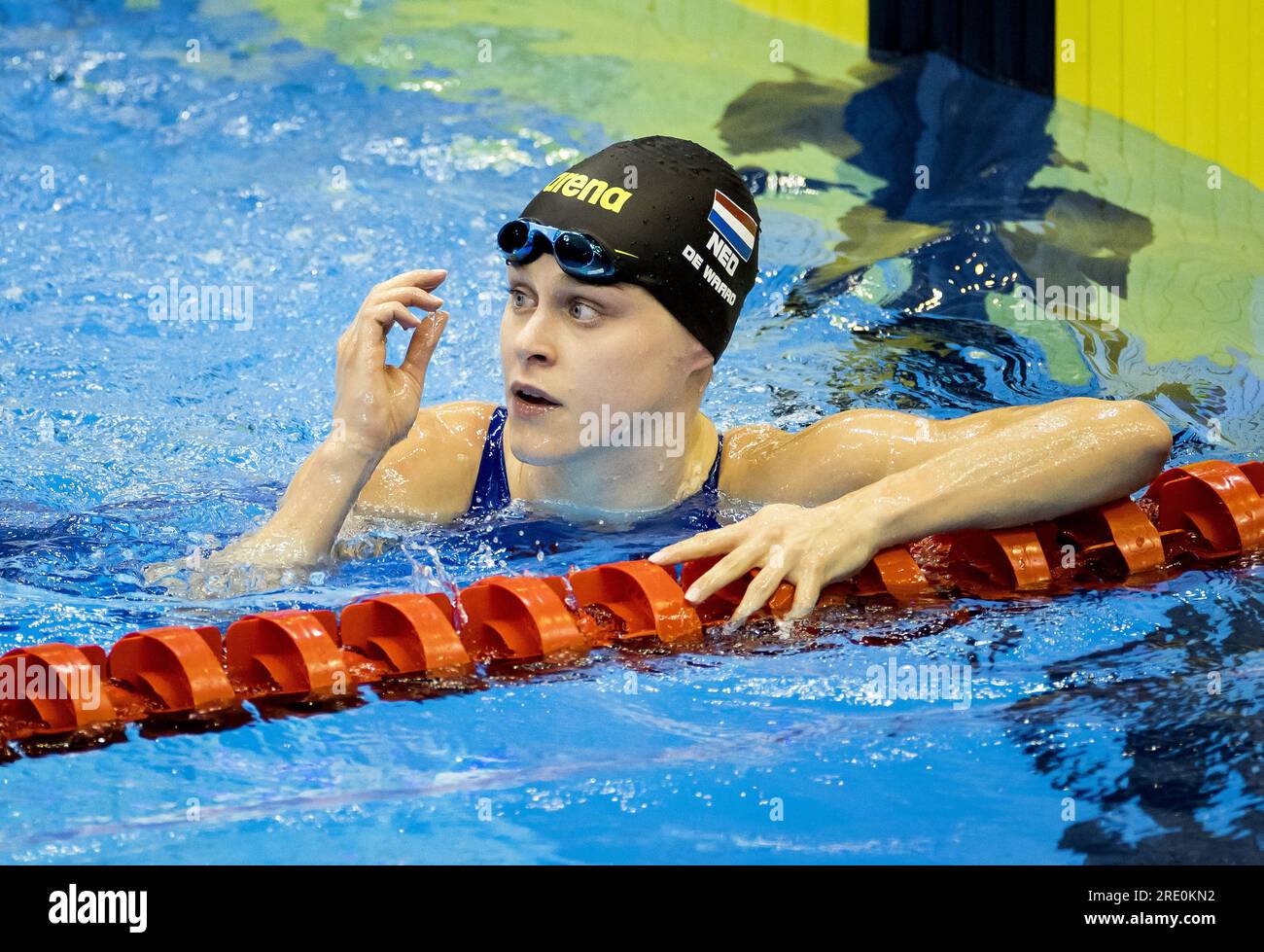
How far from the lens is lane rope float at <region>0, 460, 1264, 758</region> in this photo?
8.28ft

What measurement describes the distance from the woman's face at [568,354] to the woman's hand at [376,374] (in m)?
0.20

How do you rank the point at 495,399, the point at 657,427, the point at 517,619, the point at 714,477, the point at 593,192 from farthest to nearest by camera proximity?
1. the point at 495,399
2. the point at 714,477
3. the point at 657,427
4. the point at 593,192
5. the point at 517,619

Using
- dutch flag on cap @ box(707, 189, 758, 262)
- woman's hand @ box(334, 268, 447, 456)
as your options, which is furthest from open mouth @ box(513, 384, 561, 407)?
dutch flag on cap @ box(707, 189, 758, 262)

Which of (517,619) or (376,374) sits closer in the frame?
(517,619)

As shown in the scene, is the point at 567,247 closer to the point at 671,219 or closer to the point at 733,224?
the point at 671,219

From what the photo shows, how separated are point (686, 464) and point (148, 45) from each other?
513 centimetres

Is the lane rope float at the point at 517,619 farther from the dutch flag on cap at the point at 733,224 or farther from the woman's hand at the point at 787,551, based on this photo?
the dutch flag on cap at the point at 733,224

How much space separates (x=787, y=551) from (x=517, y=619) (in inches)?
20.2

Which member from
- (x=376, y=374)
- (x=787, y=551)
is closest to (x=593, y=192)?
(x=376, y=374)

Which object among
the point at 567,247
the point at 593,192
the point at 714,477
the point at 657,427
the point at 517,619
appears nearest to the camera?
the point at 517,619

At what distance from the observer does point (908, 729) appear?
8.07 feet

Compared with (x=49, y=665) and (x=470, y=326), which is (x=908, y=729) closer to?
(x=49, y=665)

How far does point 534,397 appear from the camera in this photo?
3.23 meters
